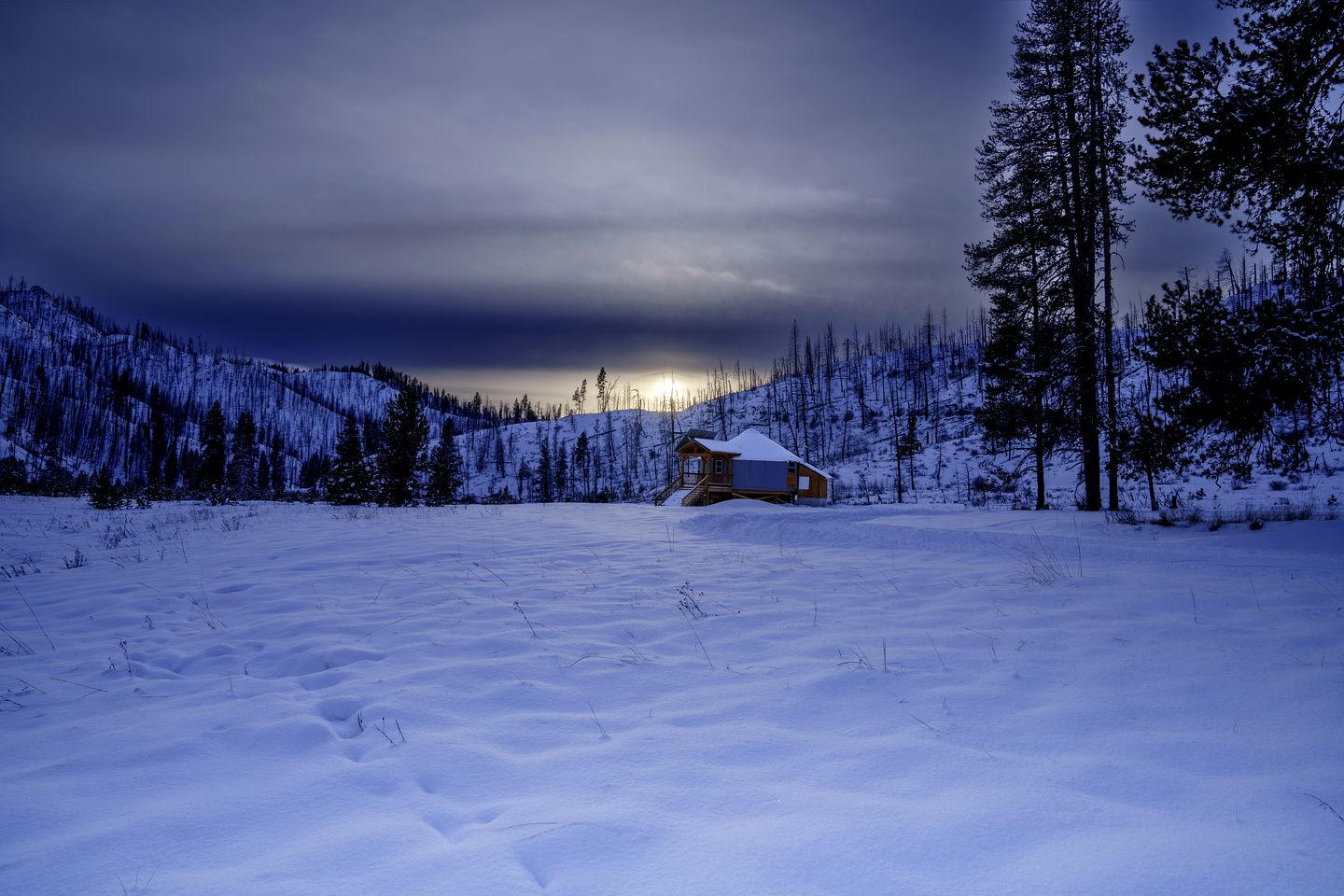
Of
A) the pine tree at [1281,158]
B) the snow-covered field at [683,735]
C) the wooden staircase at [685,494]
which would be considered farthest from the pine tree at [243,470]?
the pine tree at [1281,158]

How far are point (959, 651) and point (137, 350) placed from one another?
24942 cm

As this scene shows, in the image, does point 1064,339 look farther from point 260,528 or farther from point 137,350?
point 137,350

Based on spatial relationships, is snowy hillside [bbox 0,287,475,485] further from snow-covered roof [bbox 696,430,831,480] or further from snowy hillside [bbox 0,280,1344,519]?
snow-covered roof [bbox 696,430,831,480]

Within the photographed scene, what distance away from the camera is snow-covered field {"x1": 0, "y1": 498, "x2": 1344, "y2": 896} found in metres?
2.08

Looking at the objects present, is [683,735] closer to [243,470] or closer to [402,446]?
[402,446]

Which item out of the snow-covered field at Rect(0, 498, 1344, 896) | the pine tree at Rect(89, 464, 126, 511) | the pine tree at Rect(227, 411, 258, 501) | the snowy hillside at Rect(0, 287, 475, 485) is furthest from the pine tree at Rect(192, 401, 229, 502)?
the snow-covered field at Rect(0, 498, 1344, 896)

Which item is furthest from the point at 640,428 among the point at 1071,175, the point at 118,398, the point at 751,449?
the point at 118,398

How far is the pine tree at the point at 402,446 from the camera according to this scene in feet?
116

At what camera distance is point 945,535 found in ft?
35.2

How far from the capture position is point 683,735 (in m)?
Result: 3.17

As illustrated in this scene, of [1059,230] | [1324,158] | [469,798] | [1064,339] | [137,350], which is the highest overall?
[137,350]

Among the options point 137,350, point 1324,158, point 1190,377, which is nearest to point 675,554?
point 1190,377

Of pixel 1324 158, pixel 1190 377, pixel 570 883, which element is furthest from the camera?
pixel 1190 377

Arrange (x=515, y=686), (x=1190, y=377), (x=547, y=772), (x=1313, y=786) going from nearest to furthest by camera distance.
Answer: (x=1313, y=786) < (x=547, y=772) < (x=515, y=686) < (x=1190, y=377)
